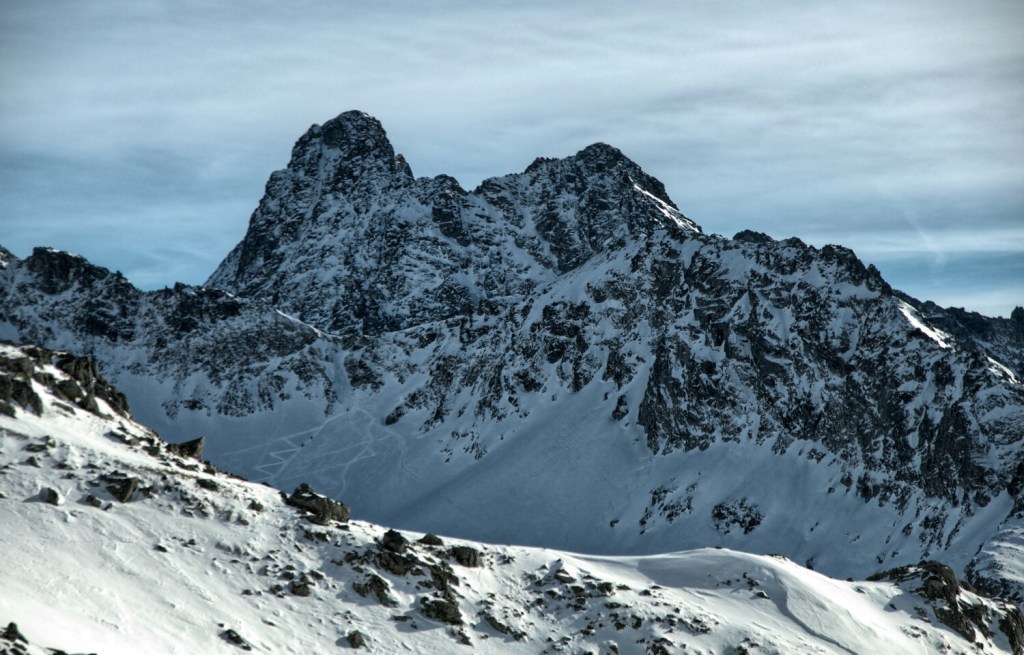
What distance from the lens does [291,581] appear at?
72500 millimetres

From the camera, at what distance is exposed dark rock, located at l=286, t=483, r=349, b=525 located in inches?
3167

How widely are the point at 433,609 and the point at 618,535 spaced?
113 metres

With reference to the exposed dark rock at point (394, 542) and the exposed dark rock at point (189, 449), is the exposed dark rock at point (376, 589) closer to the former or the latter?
the exposed dark rock at point (394, 542)

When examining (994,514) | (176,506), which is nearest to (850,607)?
(176,506)

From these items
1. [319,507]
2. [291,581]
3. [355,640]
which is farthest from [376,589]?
[319,507]

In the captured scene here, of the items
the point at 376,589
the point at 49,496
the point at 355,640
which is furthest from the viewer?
the point at 376,589

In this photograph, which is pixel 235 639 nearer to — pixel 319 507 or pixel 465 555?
pixel 319 507

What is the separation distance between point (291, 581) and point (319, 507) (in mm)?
8995

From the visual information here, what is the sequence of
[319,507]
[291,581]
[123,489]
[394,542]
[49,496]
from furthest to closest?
[319,507]
[394,542]
[123,489]
[291,581]
[49,496]

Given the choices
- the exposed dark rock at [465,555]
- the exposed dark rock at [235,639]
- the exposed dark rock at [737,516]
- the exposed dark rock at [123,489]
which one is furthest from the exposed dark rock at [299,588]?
the exposed dark rock at [737,516]

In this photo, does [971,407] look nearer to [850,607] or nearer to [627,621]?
[850,607]

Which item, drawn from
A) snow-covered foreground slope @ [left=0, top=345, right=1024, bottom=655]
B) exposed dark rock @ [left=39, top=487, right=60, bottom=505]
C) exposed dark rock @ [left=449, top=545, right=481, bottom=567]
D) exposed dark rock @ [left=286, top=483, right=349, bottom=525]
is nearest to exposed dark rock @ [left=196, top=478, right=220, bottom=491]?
snow-covered foreground slope @ [left=0, top=345, right=1024, bottom=655]

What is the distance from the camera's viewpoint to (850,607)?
302 ft

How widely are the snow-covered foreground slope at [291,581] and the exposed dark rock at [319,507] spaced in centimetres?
54
